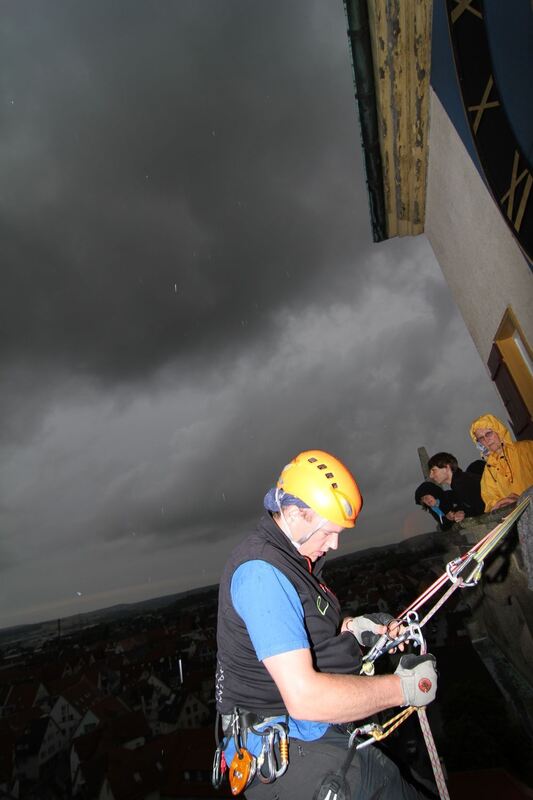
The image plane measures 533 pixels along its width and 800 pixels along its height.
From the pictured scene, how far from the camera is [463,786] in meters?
6.98

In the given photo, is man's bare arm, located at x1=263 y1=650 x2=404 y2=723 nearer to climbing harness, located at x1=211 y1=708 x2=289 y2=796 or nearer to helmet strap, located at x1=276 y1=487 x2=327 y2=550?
climbing harness, located at x1=211 y1=708 x2=289 y2=796

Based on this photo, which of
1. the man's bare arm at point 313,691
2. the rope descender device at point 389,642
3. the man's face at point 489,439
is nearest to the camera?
the man's bare arm at point 313,691

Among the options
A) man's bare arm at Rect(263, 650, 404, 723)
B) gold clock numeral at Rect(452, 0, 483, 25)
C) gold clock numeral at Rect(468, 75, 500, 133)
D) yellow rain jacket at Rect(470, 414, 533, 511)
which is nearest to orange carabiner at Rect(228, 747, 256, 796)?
man's bare arm at Rect(263, 650, 404, 723)

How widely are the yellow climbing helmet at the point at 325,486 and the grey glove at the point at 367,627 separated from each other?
958 millimetres

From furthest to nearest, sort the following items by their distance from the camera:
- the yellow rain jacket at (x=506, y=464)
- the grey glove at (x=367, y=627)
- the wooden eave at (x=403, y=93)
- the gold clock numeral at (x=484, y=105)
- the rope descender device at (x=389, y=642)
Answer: the wooden eave at (x=403, y=93) → the yellow rain jacket at (x=506, y=464) → the gold clock numeral at (x=484, y=105) → the grey glove at (x=367, y=627) → the rope descender device at (x=389, y=642)

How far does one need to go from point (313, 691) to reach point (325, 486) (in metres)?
0.96

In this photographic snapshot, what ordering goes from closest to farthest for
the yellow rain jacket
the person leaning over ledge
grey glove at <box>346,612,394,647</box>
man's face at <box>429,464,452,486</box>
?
grey glove at <box>346,612,394,647</box>
the yellow rain jacket
the person leaning over ledge
man's face at <box>429,464,452,486</box>

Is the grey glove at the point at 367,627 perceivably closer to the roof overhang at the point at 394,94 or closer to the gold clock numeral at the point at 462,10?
the gold clock numeral at the point at 462,10

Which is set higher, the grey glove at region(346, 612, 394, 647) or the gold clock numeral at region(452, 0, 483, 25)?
the gold clock numeral at region(452, 0, 483, 25)

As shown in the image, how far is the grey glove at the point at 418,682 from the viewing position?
6.93ft

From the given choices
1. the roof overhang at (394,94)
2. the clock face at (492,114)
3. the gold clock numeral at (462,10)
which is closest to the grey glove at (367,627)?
the clock face at (492,114)

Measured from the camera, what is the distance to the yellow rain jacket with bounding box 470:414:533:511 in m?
4.70

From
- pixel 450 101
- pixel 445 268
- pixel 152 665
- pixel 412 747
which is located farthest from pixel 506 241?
pixel 152 665

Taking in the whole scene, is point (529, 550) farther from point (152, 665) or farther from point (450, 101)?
point (152, 665)
